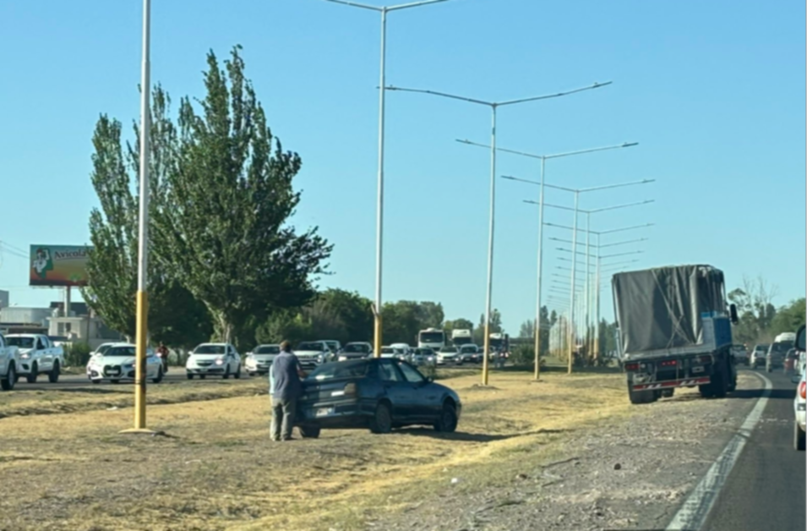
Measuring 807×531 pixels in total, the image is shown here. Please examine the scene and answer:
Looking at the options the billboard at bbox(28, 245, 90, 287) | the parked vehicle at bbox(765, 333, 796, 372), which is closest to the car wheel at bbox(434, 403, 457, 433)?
the parked vehicle at bbox(765, 333, 796, 372)

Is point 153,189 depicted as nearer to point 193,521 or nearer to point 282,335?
point 282,335

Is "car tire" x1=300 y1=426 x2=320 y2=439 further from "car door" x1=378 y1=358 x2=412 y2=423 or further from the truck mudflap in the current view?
the truck mudflap

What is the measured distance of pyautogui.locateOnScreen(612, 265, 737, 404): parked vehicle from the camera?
101 ft

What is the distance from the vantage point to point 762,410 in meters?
29.8

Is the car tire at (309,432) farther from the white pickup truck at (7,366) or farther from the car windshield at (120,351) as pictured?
the car windshield at (120,351)

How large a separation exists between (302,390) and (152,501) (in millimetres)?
9049

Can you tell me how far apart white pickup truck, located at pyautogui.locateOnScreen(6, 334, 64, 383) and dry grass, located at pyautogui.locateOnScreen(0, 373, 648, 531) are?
13963mm

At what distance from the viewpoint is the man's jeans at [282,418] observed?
2355 centimetres

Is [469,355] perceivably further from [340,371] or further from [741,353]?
[340,371]

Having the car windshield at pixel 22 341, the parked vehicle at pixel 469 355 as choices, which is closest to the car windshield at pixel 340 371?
the car windshield at pixel 22 341

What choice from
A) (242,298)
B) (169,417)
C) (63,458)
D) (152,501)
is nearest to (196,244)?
(242,298)

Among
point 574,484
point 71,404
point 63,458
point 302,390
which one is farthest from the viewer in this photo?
point 71,404

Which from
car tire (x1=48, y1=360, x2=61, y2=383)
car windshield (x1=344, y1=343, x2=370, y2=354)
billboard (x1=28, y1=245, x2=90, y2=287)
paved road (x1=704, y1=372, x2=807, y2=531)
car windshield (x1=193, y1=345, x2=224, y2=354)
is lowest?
car tire (x1=48, y1=360, x2=61, y2=383)

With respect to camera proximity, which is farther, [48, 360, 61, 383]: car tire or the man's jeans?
[48, 360, 61, 383]: car tire
